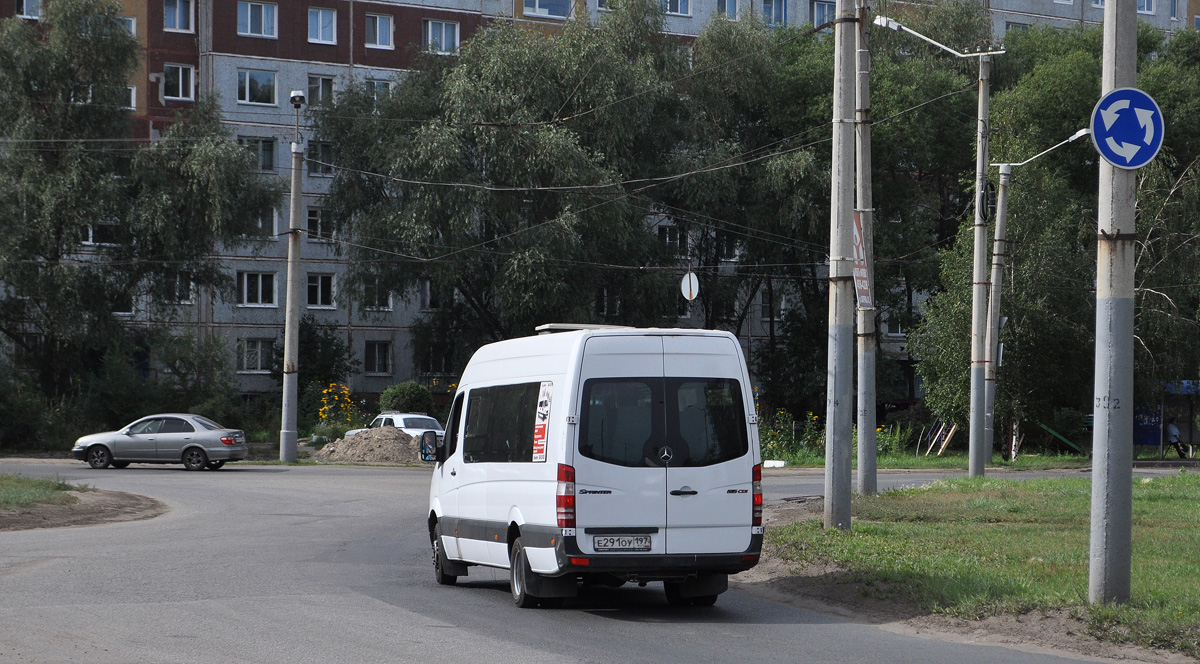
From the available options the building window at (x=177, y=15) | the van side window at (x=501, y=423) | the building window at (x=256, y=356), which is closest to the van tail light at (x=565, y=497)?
the van side window at (x=501, y=423)

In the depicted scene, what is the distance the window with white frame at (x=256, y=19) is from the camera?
201ft

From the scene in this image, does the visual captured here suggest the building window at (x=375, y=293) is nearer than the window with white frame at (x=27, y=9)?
Yes

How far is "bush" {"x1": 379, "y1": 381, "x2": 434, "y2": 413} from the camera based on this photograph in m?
50.4

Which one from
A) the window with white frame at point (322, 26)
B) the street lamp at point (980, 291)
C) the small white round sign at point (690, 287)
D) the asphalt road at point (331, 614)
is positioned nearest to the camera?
the asphalt road at point (331, 614)

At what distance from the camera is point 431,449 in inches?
541

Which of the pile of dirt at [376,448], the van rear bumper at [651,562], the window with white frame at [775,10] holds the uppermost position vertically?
the window with white frame at [775,10]

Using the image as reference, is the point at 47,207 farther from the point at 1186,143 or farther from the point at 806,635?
the point at 1186,143

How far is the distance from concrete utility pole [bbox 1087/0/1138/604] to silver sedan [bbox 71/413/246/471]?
27118mm

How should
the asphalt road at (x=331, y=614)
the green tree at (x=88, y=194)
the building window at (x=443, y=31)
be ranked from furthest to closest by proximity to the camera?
the building window at (x=443, y=31) → the green tree at (x=88, y=194) → the asphalt road at (x=331, y=614)

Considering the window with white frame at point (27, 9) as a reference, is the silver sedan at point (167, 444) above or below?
below

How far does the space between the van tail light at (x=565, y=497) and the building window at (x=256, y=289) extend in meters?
54.5

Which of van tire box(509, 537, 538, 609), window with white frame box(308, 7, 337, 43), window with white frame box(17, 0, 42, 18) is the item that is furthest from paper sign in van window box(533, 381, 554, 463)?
window with white frame box(17, 0, 42, 18)

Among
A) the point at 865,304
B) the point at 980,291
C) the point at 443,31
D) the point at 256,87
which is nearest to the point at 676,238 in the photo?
the point at 443,31

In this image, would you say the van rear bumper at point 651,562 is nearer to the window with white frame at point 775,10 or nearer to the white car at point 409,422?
the white car at point 409,422
